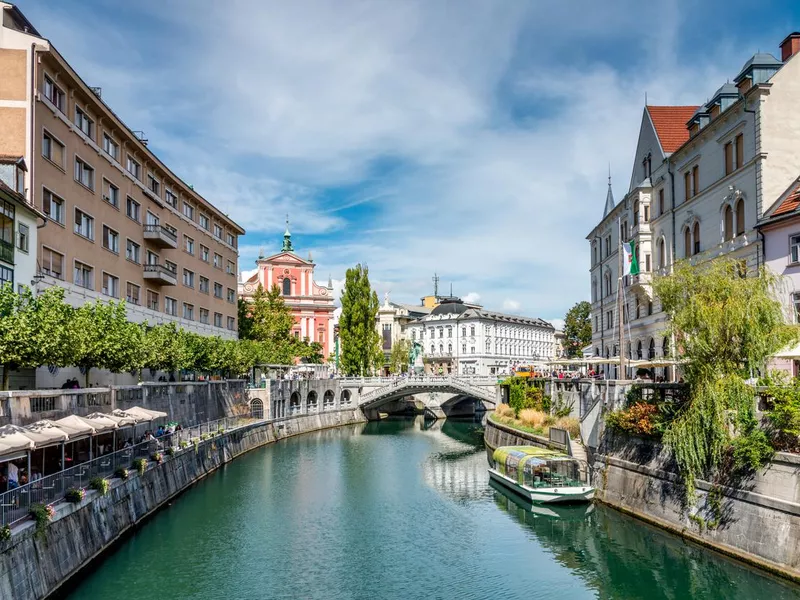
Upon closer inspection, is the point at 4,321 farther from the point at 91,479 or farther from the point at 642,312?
the point at 642,312

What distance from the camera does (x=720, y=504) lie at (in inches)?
1047

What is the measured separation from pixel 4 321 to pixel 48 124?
56.7 ft

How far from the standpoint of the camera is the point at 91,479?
1030 inches

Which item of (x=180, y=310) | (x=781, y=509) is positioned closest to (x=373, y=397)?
(x=180, y=310)

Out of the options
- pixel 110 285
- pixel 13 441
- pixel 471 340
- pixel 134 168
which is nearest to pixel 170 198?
pixel 134 168

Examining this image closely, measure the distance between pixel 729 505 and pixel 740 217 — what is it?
2065 centimetres

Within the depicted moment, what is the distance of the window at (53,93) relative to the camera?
130ft

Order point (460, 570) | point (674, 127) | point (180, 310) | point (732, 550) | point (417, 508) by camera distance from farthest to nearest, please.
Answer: point (180, 310) → point (674, 127) → point (417, 508) → point (460, 570) → point (732, 550)

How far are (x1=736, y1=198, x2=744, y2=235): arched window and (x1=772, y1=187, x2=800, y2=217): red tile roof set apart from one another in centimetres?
314

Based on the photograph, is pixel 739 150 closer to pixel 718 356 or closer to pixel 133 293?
pixel 718 356

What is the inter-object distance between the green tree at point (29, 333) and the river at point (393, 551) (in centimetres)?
833

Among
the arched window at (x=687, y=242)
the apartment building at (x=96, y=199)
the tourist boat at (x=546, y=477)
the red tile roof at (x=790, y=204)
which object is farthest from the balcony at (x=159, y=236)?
the red tile roof at (x=790, y=204)

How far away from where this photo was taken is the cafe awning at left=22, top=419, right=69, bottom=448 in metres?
22.8

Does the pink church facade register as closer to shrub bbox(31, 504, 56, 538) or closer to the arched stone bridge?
the arched stone bridge
